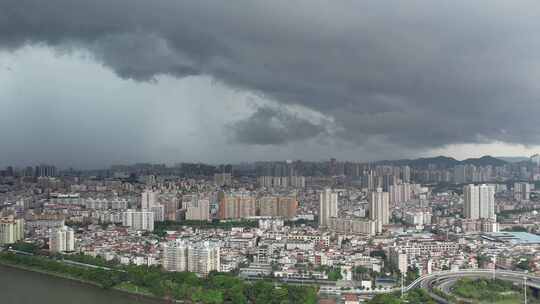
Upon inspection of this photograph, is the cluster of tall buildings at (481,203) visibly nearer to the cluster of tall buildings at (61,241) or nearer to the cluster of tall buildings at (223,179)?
the cluster of tall buildings at (223,179)

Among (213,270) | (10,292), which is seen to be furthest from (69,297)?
(213,270)

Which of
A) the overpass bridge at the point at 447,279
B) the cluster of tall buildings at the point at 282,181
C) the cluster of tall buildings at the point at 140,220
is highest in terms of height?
the cluster of tall buildings at the point at 282,181

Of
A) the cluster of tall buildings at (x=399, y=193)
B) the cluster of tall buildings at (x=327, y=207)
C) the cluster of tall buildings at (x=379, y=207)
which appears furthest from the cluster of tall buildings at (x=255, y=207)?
the cluster of tall buildings at (x=399, y=193)

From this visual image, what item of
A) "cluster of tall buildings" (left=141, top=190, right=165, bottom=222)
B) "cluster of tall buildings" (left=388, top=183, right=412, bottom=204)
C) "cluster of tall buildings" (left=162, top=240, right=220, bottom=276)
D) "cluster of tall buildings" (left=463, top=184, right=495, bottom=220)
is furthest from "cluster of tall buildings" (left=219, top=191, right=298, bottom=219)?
"cluster of tall buildings" (left=162, top=240, right=220, bottom=276)

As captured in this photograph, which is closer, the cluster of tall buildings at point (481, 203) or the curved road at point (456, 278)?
the curved road at point (456, 278)

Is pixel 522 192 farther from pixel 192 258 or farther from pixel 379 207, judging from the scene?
pixel 192 258

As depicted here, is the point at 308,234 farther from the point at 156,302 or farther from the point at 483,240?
the point at 156,302
